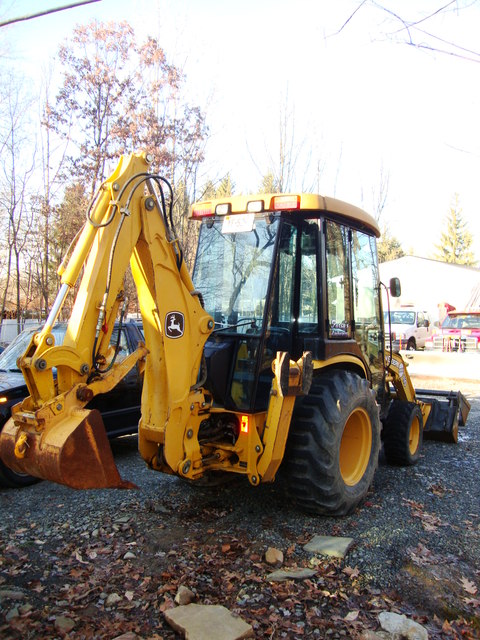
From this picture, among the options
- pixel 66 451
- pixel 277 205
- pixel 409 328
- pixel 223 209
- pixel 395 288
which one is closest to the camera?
Answer: pixel 66 451

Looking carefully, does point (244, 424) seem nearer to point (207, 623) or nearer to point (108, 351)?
point (108, 351)

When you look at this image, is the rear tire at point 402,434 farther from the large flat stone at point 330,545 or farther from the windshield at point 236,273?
the windshield at point 236,273

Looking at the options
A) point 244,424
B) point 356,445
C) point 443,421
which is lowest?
point 443,421

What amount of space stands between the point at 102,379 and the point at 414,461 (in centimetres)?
430

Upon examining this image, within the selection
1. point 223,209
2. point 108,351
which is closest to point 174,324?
point 108,351

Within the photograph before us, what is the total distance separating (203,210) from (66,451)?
2711 mm

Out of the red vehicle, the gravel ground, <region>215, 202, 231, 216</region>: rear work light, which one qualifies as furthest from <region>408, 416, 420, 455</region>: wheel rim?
the red vehicle

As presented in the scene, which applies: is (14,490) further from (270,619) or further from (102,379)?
(270,619)

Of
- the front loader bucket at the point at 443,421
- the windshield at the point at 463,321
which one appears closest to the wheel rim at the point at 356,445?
the front loader bucket at the point at 443,421

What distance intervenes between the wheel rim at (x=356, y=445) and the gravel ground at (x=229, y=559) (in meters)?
0.35

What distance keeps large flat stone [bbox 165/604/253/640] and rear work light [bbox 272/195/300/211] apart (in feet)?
9.88

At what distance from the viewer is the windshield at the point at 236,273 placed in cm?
438

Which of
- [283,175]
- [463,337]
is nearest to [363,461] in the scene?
[283,175]

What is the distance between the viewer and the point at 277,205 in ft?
14.3
